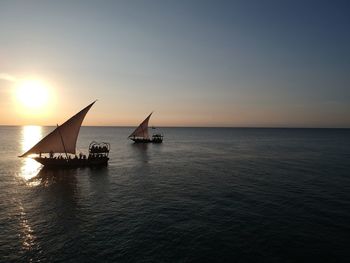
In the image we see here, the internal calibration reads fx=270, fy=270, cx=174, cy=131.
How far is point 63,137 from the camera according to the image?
61344mm

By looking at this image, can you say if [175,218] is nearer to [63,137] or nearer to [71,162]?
[63,137]

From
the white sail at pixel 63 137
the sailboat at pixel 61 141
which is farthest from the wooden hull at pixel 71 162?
the white sail at pixel 63 137

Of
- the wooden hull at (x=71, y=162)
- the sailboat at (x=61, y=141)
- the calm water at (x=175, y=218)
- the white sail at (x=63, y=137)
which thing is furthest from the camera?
the wooden hull at (x=71, y=162)

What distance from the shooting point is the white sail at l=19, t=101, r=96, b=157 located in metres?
60.2

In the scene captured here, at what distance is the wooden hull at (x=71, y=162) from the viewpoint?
64006 mm

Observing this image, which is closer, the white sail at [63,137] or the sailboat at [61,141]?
the sailboat at [61,141]

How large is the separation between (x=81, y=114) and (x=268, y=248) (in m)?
50.2

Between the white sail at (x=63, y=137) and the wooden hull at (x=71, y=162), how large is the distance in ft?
12.3

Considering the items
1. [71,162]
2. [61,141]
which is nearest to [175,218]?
[61,141]

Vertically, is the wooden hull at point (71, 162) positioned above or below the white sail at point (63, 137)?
below

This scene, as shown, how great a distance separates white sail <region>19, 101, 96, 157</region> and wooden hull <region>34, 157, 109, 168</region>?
12.3ft

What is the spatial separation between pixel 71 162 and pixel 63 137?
8.35m

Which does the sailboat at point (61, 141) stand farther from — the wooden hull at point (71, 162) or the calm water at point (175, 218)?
the calm water at point (175, 218)

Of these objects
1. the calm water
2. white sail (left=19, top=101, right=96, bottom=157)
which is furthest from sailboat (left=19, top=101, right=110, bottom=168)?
the calm water
